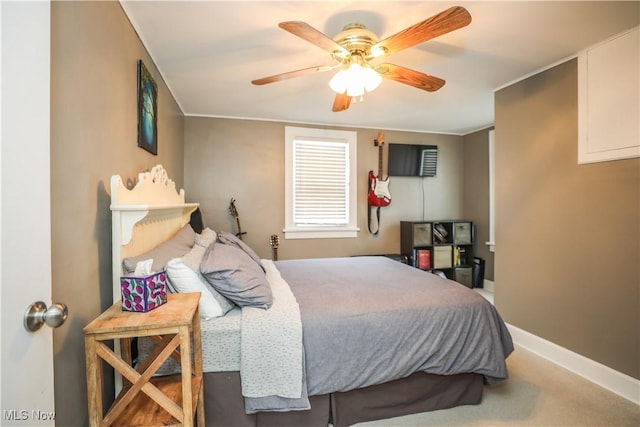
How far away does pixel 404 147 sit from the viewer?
4.22m

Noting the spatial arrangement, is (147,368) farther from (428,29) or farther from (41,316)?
(428,29)

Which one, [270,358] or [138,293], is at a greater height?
[138,293]

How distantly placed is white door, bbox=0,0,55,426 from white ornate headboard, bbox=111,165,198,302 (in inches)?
26.5

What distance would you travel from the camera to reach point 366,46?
5.51 feet

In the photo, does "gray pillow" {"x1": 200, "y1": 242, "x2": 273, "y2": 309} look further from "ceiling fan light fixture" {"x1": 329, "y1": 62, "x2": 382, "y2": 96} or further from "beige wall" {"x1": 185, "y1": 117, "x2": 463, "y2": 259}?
"beige wall" {"x1": 185, "y1": 117, "x2": 463, "y2": 259}

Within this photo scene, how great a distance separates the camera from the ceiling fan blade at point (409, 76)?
5.95 feet

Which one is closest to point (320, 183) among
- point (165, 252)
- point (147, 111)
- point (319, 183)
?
point (319, 183)

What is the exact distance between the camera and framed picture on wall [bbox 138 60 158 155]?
1.86 meters

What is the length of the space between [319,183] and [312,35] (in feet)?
8.43

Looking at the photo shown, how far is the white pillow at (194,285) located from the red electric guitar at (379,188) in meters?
2.90

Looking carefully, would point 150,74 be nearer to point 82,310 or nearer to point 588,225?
point 82,310

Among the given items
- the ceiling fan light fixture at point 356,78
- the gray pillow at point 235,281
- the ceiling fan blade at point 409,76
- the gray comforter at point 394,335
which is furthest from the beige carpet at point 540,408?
the ceiling fan blade at point 409,76

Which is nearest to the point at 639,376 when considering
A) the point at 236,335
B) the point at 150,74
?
the point at 236,335

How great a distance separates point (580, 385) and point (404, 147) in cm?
311
